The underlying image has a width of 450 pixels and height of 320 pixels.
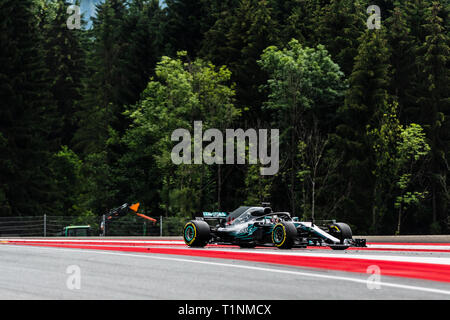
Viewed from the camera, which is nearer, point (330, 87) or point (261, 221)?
point (261, 221)

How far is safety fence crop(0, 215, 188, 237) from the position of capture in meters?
41.5

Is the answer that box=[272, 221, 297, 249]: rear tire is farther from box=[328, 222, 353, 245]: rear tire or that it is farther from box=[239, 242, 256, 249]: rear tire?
box=[328, 222, 353, 245]: rear tire

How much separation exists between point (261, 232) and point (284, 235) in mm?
1317

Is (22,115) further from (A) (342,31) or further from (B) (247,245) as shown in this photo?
(B) (247,245)

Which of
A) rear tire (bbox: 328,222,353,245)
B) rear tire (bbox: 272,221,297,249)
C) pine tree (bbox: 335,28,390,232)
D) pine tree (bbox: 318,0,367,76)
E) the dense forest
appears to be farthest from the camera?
pine tree (bbox: 318,0,367,76)

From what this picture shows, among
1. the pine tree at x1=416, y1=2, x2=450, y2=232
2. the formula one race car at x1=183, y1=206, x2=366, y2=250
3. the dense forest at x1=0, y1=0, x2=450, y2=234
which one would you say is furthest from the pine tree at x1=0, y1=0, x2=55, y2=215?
the formula one race car at x1=183, y1=206, x2=366, y2=250

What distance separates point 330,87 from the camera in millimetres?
56844

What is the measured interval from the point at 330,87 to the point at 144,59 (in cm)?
1922

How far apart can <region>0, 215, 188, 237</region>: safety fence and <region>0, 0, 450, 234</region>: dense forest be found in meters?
10.2

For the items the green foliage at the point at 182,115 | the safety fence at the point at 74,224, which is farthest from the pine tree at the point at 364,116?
the safety fence at the point at 74,224

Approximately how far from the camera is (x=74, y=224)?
43031mm

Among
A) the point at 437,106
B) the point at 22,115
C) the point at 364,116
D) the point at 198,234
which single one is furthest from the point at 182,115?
the point at 198,234
